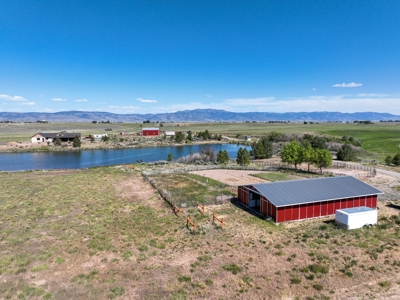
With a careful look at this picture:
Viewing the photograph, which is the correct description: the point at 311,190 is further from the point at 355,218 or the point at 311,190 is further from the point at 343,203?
the point at 355,218

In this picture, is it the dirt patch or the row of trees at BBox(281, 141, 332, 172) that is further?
the row of trees at BBox(281, 141, 332, 172)

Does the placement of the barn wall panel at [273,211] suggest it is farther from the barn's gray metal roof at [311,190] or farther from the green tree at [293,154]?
the green tree at [293,154]

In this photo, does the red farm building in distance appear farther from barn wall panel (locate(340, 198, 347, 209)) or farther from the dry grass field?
the dry grass field

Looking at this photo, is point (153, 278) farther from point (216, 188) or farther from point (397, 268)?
point (216, 188)

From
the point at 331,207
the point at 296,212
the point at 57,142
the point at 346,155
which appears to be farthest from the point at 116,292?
the point at 57,142

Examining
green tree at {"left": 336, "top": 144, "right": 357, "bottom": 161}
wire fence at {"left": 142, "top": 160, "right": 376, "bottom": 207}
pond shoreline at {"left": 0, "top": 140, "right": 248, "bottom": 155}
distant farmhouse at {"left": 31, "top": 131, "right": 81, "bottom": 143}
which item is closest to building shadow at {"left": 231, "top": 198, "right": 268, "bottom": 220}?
wire fence at {"left": 142, "top": 160, "right": 376, "bottom": 207}

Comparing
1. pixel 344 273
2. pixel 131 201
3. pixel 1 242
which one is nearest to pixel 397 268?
pixel 344 273

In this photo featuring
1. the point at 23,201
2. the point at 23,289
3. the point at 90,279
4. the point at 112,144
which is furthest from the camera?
the point at 112,144
